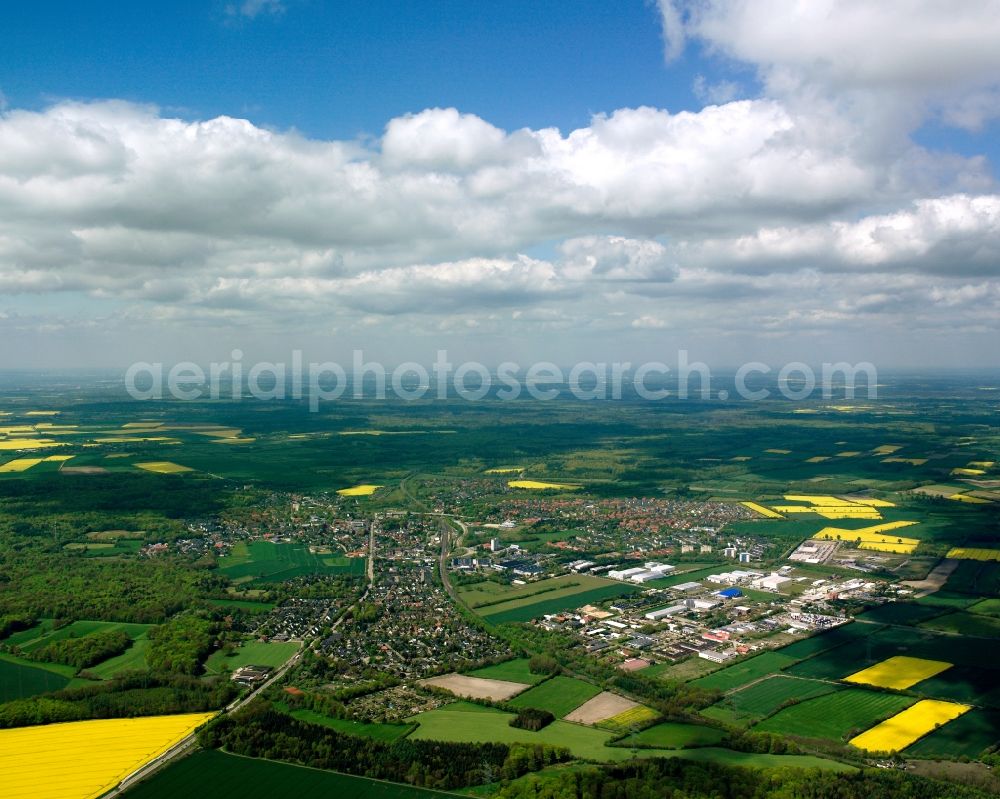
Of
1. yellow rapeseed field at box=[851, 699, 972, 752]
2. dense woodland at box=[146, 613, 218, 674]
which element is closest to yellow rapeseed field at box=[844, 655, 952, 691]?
yellow rapeseed field at box=[851, 699, 972, 752]

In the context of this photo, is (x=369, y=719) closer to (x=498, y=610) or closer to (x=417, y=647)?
(x=417, y=647)

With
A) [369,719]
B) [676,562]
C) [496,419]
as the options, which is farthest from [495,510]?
[496,419]

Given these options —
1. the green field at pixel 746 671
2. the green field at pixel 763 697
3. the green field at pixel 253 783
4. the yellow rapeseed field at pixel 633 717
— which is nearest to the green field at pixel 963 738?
the green field at pixel 763 697

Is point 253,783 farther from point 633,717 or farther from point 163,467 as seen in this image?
point 163,467

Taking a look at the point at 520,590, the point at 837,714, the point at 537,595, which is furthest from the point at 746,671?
the point at 520,590

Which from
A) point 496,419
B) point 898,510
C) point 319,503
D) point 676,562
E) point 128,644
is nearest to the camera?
point 128,644

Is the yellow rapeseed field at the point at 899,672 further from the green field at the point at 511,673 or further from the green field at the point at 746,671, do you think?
the green field at the point at 511,673
